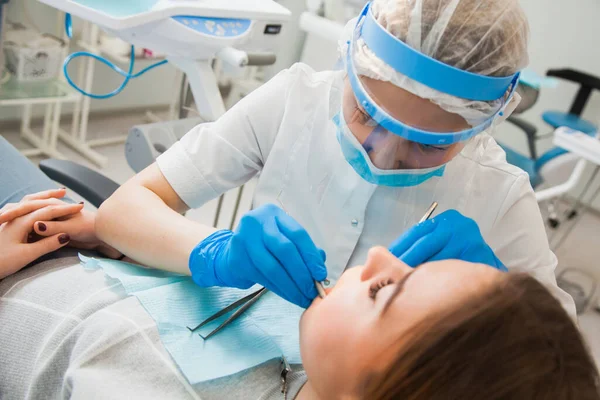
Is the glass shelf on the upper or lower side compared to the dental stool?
lower

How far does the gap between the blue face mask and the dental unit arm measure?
57 cm

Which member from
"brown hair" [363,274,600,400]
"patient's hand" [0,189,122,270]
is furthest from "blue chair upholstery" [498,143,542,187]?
"brown hair" [363,274,600,400]

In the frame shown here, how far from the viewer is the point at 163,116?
150 inches

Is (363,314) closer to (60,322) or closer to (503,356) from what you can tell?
(503,356)

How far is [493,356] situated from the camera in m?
0.59

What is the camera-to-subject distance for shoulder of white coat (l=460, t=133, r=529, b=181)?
1059 mm

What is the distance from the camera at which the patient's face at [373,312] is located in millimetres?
666

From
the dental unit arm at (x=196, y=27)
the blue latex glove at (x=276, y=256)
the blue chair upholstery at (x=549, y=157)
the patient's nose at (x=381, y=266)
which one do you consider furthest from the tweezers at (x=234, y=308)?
the blue chair upholstery at (x=549, y=157)

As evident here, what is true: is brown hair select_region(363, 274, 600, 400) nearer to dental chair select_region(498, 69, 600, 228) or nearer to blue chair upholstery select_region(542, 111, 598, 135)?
dental chair select_region(498, 69, 600, 228)

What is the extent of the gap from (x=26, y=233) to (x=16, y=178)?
24 cm

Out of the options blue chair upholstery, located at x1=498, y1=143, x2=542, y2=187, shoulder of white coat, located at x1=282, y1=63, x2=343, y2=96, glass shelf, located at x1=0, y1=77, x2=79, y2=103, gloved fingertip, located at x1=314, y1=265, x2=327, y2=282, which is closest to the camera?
gloved fingertip, located at x1=314, y1=265, x2=327, y2=282

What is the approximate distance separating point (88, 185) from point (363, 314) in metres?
0.82

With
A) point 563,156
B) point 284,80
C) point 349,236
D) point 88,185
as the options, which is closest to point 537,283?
point 349,236

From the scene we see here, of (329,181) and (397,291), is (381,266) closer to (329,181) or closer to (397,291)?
(397,291)
